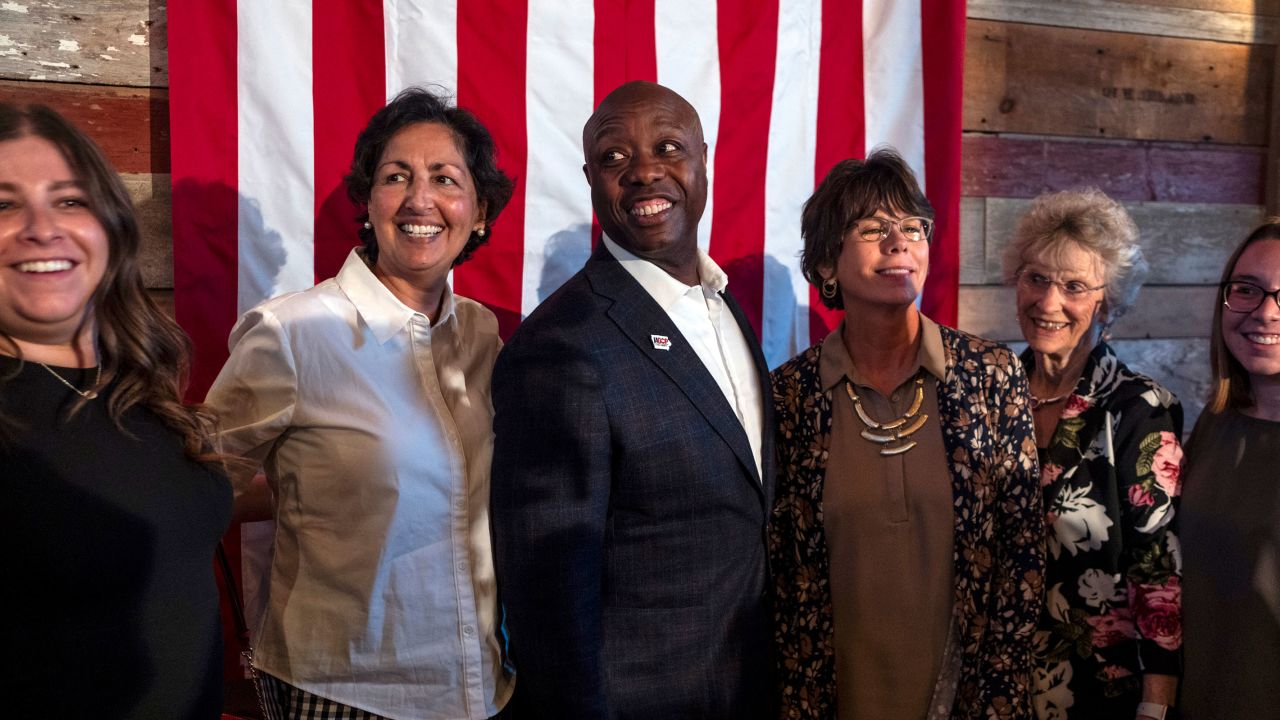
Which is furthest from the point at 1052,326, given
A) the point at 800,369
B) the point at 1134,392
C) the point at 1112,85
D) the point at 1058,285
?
the point at 1112,85

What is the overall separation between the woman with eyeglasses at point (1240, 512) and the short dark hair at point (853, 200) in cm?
62

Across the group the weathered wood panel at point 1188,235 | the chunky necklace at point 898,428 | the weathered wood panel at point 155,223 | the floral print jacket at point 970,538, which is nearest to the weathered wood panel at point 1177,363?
the weathered wood panel at point 1188,235

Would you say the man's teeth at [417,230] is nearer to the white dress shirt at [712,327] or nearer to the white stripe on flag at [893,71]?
the white dress shirt at [712,327]

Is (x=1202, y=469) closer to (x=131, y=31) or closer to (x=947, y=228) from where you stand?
(x=947, y=228)

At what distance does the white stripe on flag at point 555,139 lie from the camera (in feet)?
7.68

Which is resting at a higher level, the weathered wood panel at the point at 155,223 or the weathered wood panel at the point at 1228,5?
the weathered wood panel at the point at 1228,5

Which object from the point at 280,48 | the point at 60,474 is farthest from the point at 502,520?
the point at 280,48

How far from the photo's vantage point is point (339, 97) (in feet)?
7.11

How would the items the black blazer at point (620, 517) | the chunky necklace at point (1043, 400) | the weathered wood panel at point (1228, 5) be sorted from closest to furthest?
the black blazer at point (620, 517), the chunky necklace at point (1043, 400), the weathered wood panel at point (1228, 5)

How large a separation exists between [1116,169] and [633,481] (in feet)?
6.96

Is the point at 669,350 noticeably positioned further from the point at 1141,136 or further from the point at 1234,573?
the point at 1141,136

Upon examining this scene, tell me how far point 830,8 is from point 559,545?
1.74m

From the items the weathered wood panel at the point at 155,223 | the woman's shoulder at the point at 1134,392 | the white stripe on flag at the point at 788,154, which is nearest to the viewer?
the woman's shoulder at the point at 1134,392

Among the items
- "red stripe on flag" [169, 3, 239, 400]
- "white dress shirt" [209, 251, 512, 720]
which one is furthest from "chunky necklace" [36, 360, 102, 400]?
"red stripe on flag" [169, 3, 239, 400]
